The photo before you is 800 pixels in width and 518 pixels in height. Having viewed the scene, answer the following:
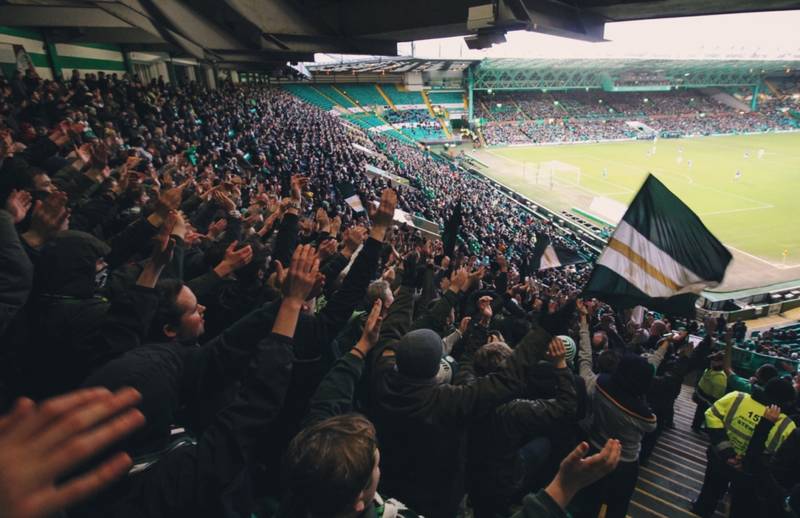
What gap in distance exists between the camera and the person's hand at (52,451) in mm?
881

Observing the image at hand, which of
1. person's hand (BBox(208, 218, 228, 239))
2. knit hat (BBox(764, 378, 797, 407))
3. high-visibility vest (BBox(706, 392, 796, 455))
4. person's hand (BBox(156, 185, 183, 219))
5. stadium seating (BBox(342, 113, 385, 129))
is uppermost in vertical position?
stadium seating (BBox(342, 113, 385, 129))

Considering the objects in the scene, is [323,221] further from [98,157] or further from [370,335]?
[370,335]

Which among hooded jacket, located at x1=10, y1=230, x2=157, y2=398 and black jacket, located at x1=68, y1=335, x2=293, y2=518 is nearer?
black jacket, located at x1=68, y1=335, x2=293, y2=518

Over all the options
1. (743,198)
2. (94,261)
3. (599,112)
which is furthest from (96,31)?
(599,112)

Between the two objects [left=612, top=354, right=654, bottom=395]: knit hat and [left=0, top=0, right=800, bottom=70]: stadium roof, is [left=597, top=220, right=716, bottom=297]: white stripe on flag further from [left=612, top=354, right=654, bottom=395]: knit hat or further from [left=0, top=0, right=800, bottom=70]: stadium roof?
A: [left=0, top=0, right=800, bottom=70]: stadium roof

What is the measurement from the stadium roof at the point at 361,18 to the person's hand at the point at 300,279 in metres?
3.00

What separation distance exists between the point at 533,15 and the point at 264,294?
133 inches

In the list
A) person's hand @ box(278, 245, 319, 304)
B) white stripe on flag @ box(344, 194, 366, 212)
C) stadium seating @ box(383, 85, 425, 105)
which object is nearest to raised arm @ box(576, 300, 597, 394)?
person's hand @ box(278, 245, 319, 304)

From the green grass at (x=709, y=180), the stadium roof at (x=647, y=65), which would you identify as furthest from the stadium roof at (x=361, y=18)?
the stadium roof at (x=647, y=65)

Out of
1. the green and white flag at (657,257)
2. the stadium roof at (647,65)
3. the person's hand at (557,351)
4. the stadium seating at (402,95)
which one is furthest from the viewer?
the stadium seating at (402,95)

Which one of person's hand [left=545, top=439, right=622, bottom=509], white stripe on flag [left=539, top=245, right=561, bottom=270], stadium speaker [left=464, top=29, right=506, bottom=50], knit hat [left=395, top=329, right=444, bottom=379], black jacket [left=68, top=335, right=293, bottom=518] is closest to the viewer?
black jacket [left=68, top=335, right=293, bottom=518]

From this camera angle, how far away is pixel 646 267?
4902 millimetres

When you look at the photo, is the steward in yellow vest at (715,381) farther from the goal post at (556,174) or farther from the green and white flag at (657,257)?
the goal post at (556,174)

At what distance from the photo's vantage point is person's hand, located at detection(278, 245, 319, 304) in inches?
74.9
